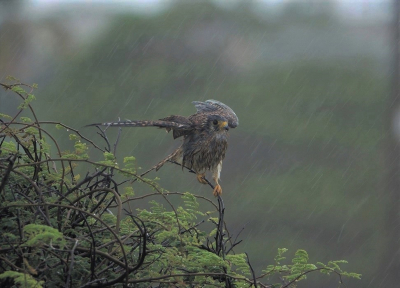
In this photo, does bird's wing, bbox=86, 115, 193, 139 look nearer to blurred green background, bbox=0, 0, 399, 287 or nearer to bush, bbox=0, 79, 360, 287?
bush, bbox=0, 79, 360, 287

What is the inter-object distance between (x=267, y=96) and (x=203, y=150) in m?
4.09

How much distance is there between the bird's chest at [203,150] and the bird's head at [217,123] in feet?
0.14

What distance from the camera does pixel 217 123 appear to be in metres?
2.26

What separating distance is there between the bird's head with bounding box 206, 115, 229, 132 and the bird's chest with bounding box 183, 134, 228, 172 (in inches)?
1.6

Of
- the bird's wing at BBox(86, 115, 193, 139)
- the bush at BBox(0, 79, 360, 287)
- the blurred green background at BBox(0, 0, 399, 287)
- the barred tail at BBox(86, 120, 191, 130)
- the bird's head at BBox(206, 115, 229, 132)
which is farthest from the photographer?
the blurred green background at BBox(0, 0, 399, 287)

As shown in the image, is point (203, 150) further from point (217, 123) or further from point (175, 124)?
point (175, 124)

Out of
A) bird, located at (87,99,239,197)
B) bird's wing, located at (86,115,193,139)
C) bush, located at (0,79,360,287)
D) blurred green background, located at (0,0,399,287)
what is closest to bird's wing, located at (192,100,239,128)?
bird, located at (87,99,239,197)

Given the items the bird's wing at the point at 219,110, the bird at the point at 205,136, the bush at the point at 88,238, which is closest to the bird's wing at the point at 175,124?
the bird at the point at 205,136

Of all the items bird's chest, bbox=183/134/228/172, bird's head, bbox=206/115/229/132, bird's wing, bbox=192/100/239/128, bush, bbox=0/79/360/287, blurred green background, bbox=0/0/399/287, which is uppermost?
blurred green background, bbox=0/0/399/287

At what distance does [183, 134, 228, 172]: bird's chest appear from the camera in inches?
90.9

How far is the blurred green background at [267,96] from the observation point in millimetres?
5758

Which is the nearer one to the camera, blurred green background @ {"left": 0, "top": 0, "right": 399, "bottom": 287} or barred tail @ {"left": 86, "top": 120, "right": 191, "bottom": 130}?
barred tail @ {"left": 86, "top": 120, "right": 191, "bottom": 130}

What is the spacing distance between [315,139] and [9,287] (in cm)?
525

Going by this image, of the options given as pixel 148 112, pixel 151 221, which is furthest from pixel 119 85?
pixel 151 221
